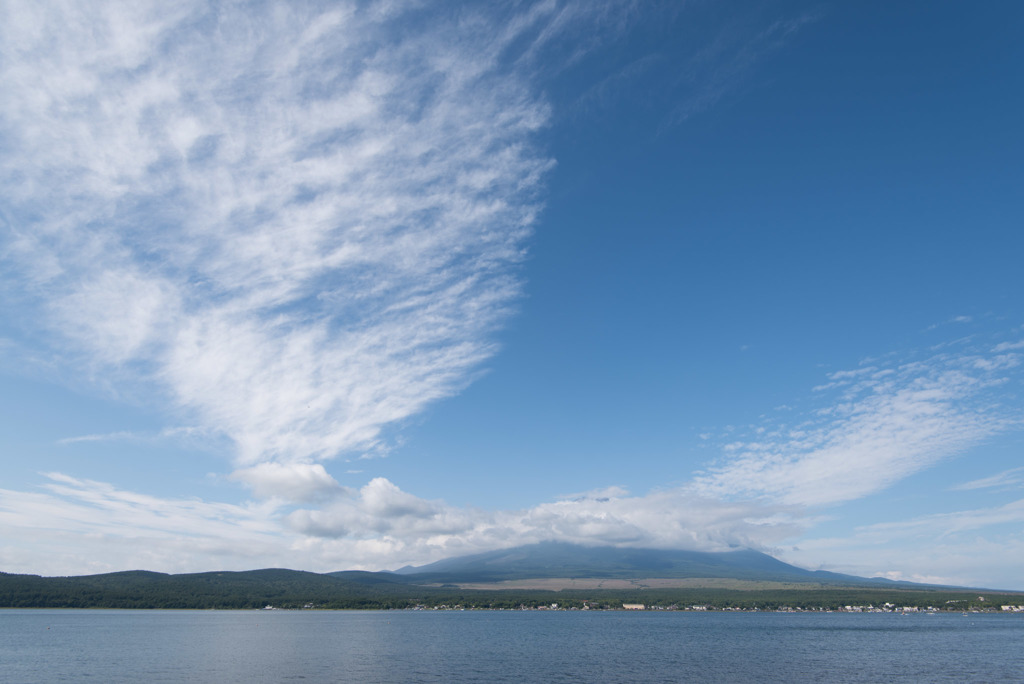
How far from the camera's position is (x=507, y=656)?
73.8m

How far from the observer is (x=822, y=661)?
6850 centimetres

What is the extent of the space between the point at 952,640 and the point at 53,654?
13448 cm

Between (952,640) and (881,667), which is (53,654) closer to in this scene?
(881,667)

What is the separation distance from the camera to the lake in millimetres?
57188

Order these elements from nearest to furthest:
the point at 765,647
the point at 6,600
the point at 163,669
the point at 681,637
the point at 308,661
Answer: the point at 163,669
the point at 308,661
the point at 765,647
the point at 681,637
the point at 6,600

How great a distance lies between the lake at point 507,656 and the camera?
57188 mm

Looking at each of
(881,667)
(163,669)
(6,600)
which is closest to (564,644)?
(881,667)

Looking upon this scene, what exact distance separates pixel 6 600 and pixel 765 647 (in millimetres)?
216622

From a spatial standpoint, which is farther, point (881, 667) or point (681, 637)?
point (681, 637)

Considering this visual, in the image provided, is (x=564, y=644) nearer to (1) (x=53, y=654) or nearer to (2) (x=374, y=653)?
(2) (x=374, y=653)

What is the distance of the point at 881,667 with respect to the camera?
63.8m

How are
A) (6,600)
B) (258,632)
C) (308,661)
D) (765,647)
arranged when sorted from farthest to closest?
(6,600), (258,632), (765,647), (308,661)

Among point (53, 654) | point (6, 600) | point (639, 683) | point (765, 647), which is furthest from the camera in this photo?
point (6, 600)

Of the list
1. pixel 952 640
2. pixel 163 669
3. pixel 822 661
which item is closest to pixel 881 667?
pixel 822 661
